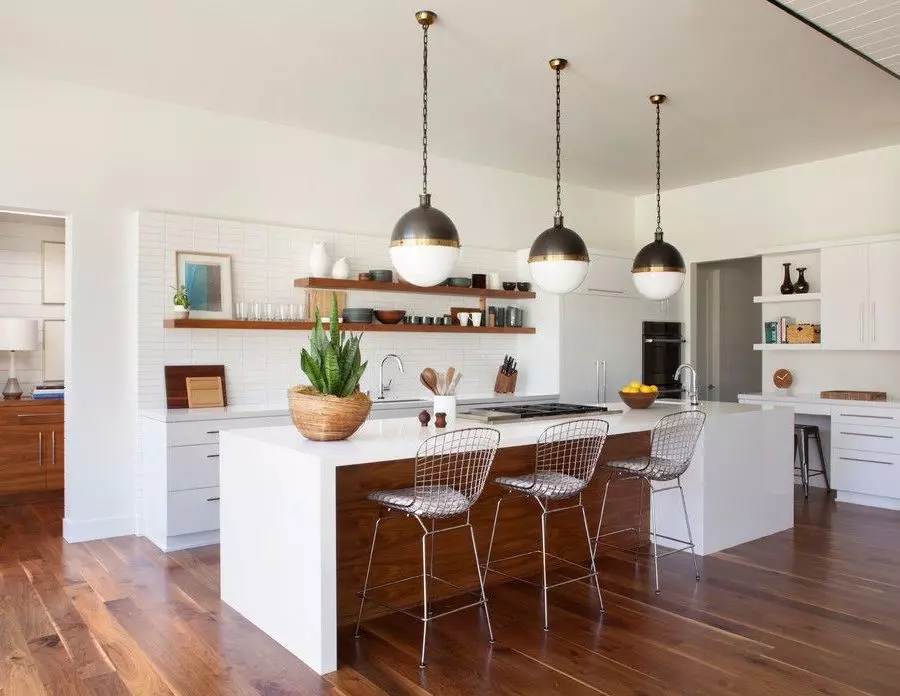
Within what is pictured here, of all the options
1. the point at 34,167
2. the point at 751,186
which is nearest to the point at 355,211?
the point at 34,167

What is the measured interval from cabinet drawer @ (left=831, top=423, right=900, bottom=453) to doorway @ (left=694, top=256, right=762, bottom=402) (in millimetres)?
2192

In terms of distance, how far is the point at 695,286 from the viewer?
304 inches

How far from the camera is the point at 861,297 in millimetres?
6094

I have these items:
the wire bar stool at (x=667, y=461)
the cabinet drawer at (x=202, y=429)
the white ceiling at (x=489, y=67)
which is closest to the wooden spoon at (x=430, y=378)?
the wire bar stool at (x=667, y=461)

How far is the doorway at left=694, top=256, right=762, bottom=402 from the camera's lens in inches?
322

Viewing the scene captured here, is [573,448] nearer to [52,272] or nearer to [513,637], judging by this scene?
[513,637]

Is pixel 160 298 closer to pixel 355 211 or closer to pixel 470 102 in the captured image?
pixel 355 211

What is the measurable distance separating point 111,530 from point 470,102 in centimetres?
375

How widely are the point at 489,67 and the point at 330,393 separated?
7.59ft

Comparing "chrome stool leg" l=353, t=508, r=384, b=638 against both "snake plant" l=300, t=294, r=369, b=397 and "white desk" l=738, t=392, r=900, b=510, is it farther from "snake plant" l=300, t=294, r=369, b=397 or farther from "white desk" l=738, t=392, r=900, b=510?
"white desk" l=738, t=392, r=900, b=510

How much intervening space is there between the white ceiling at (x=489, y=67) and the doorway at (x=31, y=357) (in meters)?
2.37

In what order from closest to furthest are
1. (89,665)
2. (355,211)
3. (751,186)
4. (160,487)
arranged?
(89,665)
(160,487)
(355,211)
(751,186)

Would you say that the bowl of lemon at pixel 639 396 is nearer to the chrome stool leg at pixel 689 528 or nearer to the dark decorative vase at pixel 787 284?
the chrome stool leg at pixel 689 528

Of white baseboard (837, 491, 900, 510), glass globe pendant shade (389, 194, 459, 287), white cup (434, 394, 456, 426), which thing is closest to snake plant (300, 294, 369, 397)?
glass globe pendant shade (389, 194, 459, 287)
